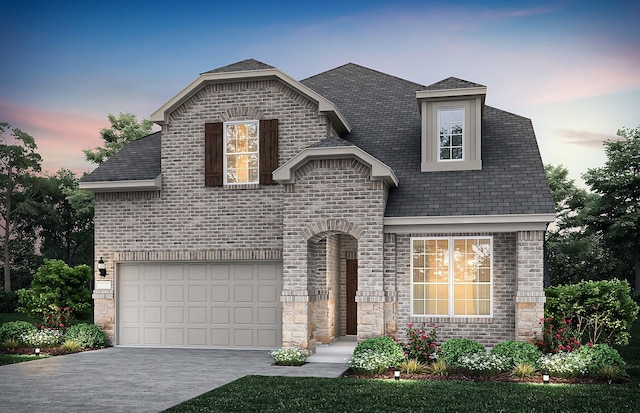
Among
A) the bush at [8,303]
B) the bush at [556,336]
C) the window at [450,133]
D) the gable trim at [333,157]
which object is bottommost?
the bush at [8,303]

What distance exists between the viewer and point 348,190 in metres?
15.8

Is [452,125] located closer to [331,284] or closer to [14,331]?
[331,284]

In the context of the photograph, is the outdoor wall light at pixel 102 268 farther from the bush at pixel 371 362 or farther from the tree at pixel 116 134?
the tree at pixel 116 134

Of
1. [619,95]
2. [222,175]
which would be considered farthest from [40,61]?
[619,95]

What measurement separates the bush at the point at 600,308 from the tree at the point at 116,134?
3056 centimetres

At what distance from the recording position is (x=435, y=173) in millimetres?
17406

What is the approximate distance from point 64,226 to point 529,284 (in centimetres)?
4371

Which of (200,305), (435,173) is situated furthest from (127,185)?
(435,173)

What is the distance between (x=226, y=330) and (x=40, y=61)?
17.2 m

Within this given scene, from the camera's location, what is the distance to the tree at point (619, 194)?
37562 mm

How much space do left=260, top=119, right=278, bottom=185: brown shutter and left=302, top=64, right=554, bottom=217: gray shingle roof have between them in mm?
2794

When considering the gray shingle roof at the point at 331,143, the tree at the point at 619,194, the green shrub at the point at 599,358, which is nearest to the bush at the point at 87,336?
the gray shingle roof at the point at 331,143

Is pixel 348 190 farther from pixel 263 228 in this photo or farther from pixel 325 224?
pixel 263 228

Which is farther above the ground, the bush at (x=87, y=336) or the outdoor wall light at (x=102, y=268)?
the outdoor wall light at (x=102, y=268)
